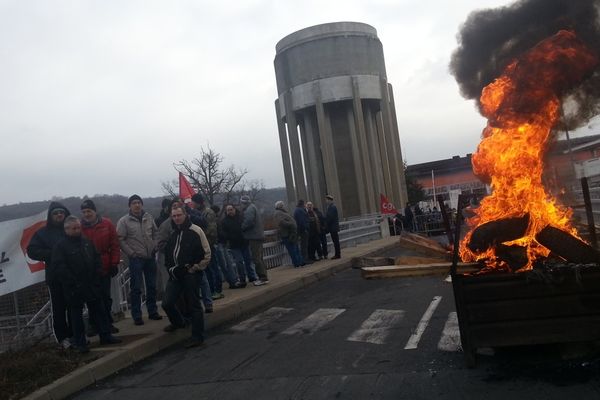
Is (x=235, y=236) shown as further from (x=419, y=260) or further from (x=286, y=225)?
(x=419, y=260)

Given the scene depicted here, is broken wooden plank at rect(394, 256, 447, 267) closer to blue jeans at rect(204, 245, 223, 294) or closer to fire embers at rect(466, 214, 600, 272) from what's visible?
fire embers at rect(466, 214, 600, 272)

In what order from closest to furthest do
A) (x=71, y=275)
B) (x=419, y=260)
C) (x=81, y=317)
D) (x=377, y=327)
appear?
(x=419, y=260) → (x=71, y=275) → (x=81, y=317) → (x=377, y=327)

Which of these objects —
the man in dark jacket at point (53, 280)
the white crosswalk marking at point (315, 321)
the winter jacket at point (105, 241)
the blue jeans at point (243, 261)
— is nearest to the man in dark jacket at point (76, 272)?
the man in dark jacket at point (53, 280)

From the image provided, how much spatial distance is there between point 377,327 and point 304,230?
7716 millimetres

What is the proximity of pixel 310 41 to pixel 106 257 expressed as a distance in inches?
1346

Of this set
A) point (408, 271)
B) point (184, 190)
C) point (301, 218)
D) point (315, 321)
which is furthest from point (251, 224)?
point (408, 271)

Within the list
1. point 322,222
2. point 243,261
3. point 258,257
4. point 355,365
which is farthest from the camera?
point 322,222

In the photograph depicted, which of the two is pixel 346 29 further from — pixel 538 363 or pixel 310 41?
pixel 538 363

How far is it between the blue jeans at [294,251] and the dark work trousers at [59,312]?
7.80 m

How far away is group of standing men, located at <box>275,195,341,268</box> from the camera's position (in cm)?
1410

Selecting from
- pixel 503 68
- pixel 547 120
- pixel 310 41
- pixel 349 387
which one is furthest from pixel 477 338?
pixel 310 41

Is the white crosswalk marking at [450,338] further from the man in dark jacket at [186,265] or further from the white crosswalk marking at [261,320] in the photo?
the man in dark jacket at [186,265]

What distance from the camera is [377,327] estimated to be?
748 centimetres

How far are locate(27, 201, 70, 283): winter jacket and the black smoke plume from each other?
5.38m
